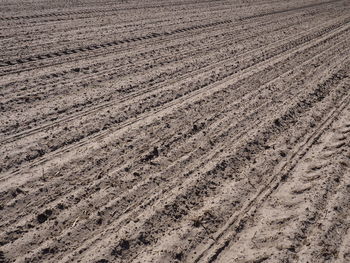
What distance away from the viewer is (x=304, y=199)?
4125 mm

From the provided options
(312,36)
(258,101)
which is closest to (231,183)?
(258,101)

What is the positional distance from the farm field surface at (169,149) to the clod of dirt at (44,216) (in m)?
0.01

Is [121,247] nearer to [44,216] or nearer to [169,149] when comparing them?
[44,216]

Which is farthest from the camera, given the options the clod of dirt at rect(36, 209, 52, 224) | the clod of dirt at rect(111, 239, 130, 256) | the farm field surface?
the clod of dirt at rect(36, 209, 52, 224)

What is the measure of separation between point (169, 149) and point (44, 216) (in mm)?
1920

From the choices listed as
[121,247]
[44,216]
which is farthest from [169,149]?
[44,216]

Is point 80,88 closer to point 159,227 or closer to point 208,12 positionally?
point 159,227

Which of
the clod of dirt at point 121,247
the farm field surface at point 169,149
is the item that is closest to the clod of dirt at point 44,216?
the farm field surface at point 169,149

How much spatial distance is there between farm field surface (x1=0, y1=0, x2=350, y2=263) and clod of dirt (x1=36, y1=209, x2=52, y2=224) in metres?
0.01

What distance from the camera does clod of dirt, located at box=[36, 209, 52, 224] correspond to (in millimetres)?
3663

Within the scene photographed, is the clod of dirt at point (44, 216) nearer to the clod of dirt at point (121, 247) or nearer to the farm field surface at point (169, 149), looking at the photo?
the farm field surface at point (169, 149)

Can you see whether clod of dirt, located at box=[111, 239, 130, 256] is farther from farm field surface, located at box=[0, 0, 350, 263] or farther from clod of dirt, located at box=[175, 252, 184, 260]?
clod of dirt, located at box=[175, 252, 184, 260]

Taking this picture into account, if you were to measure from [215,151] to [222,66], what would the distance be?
347cm

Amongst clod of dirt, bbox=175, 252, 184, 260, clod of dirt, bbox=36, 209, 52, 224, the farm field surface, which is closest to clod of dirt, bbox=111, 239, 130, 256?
the farm field surface
